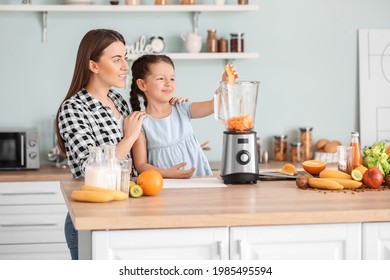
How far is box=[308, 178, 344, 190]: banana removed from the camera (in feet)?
9.47

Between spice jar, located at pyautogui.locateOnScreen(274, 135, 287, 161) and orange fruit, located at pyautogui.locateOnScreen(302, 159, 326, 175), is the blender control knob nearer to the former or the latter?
orange fruit, located at pyautogui.locateOnScreen(302, 159, 326, 175)

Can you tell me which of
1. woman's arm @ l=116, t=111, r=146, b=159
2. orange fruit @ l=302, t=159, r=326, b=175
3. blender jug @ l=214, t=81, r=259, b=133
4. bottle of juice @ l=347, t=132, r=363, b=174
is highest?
blender jug @ l=214, t=81, r=259, b=133

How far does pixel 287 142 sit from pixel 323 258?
3.00 metres

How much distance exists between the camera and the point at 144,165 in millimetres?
3252

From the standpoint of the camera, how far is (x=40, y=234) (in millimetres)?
4777

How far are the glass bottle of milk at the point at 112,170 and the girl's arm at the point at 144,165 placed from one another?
1.73 feet

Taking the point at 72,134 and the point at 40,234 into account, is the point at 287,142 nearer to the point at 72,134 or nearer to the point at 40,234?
the point at 40,234

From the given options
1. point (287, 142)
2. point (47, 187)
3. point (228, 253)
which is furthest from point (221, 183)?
point (287, 142)

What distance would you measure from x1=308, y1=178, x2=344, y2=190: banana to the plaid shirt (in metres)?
0.80

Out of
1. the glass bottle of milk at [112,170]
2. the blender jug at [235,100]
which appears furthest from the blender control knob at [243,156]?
the glass bottle of milk at [112,170]

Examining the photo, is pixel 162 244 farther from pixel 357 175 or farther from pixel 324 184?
pixel 357 175

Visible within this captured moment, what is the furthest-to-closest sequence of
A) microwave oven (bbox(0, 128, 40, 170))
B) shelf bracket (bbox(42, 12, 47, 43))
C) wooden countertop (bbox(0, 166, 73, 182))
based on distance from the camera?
shelf bracket (bbox(42, 12, 47, 43))
microwave oven (bbox(0, 128, 40, 170))
wooden countertop (bbox(0, 166, 73, 182))

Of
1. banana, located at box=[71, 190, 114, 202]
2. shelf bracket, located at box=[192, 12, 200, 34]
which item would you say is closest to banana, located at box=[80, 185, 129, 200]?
banana, located at box=[71, 190, 114, 202]

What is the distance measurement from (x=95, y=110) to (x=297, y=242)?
104cm
